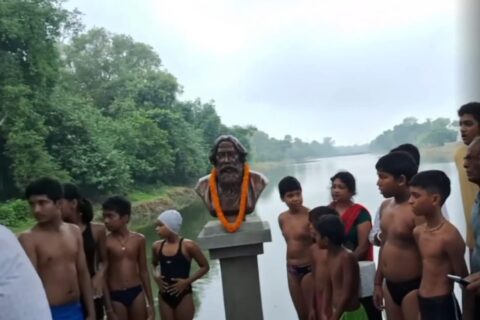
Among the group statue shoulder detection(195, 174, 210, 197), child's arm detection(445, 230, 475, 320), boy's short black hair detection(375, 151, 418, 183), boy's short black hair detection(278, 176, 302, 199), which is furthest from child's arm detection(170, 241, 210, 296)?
child's arm detection(445, 230, 475, 320)

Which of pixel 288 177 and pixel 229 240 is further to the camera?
pixel 288 177

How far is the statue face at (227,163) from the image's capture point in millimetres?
3639

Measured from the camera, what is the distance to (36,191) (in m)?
2.56

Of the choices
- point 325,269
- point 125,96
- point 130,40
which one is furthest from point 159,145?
point 325,269

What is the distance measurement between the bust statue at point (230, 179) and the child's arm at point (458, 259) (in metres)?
1.55

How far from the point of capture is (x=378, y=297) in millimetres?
3064

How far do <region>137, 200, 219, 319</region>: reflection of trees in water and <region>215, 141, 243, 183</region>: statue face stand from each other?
3564 millimetres

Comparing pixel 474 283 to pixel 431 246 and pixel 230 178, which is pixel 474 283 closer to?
pixel 431 246

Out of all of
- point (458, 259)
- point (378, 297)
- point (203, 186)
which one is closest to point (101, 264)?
point (203, 186)

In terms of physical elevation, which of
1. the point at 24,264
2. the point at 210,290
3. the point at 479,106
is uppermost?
the point at 479,106

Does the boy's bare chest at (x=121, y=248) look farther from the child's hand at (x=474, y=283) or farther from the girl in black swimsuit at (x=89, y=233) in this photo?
A: the child's hand at (x=474, y=283)

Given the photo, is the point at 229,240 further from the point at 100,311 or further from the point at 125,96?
the point at 125,96

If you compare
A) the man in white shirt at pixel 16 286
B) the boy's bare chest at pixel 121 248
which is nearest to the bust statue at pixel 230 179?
the boy's bare chest at pixel 121 248

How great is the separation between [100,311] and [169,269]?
20.2 inches
